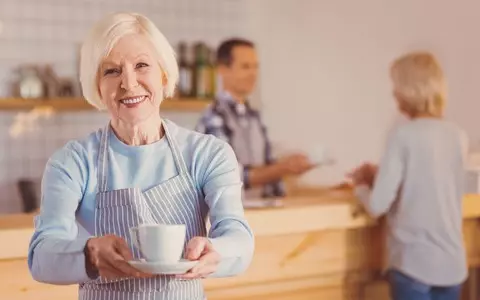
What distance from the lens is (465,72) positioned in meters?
3.72

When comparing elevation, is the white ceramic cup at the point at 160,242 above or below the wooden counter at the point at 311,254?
above

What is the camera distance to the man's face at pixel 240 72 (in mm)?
3572

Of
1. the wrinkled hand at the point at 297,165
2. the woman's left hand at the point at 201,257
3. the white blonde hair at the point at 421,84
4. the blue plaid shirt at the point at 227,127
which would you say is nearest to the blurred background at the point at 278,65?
the blue plaid shirt at the point at 227,127

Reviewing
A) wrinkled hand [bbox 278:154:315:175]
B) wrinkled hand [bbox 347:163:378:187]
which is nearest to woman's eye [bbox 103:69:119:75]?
wrinkled hand [bbox 347:163:378:187]

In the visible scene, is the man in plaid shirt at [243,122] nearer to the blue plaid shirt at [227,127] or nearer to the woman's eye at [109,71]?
the blue plaid shirt at [227,127]

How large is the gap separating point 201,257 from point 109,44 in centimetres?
35

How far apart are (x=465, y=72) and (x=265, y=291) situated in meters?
1.51

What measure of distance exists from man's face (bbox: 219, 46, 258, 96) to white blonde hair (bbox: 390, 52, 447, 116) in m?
0.93

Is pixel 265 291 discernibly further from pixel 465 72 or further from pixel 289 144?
pixel 289 144

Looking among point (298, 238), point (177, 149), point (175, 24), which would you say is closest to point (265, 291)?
point (298, 238)

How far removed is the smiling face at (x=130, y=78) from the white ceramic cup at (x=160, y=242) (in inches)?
7.6

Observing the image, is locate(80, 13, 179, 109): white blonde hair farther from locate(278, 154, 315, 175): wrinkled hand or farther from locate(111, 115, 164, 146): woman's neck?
locate(278, 154, 315, 175): wrinkled hand

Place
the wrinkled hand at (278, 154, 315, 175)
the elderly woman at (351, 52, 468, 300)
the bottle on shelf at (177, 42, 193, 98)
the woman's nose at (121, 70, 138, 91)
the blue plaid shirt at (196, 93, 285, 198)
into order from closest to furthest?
the woman's nose at (121, 70, 138, 91), the elderly woman at (351, 52, 468, 300), the wrinkled hand at (278, 154, 315, 175), the blue plaid shirt at (196, 93, 285, 198), the bottle on shelf at (177, 42, 193, 98)

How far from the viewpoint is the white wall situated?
3.75 m
